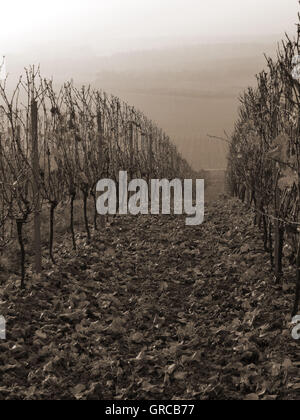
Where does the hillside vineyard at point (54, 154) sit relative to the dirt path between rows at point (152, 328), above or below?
above

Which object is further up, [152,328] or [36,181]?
[36,181]

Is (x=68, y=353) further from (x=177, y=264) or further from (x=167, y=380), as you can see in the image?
(x=177, y=264)

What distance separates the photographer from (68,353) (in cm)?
407

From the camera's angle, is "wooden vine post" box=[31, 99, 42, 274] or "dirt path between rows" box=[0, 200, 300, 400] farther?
"wooden vine post" box=[31, 99, 42, 274]

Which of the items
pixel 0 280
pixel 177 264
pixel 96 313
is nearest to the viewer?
pixel 96 313

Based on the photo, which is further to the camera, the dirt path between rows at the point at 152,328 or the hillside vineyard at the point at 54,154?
the hillside vineyard at the point at 54,154

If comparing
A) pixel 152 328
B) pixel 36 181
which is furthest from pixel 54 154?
pixel 152 328

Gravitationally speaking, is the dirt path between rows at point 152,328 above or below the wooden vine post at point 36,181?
below

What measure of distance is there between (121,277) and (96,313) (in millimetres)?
1322

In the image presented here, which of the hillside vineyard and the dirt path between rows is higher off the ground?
the hillside vineyard

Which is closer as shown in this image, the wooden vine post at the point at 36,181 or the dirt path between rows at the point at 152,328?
the dirt path between rows at the point at 152,328

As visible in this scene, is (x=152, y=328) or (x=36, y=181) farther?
(x=36, y=181)

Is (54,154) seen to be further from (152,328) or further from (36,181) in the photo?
(152,328)
